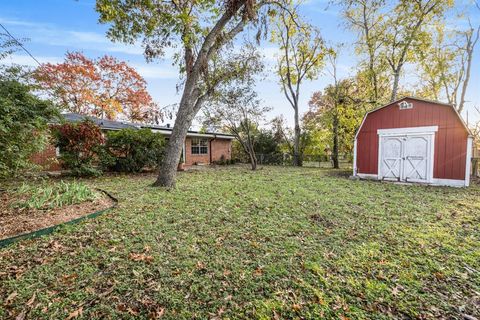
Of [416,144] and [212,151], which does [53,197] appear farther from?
[212,151]

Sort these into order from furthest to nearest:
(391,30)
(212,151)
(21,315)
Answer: (212,151), (391,30), (21,315)

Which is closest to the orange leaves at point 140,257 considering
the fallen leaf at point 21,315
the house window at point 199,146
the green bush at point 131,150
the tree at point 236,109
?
the fallen leaf at point 21,315

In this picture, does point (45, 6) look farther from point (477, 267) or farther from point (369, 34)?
point (369, 34)

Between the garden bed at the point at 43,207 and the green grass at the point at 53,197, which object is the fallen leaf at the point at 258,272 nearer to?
the garden bed at the point at 43,207

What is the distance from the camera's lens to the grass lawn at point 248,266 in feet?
6.15

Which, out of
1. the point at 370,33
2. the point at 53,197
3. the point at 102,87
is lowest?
the point at 53,197

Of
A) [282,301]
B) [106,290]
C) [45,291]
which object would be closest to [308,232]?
[282,301]

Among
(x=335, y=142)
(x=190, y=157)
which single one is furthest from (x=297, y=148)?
(x=190, y=157)

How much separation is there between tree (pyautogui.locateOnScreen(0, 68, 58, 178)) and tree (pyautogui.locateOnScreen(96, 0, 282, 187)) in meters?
2.95

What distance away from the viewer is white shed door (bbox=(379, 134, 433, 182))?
831 cm

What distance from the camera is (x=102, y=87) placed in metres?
18.6

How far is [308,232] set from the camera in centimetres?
346

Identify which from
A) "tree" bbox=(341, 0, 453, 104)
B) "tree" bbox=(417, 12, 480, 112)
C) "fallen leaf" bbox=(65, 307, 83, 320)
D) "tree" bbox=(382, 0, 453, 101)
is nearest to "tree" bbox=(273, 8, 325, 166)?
"tree" bbox=(341, 0, 453, 104)

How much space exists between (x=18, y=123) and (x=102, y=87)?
17185 mm
